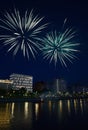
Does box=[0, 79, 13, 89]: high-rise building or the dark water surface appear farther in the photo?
box=[0, 79, 13, 89]: high-rise building

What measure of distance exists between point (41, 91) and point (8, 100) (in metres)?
74.1

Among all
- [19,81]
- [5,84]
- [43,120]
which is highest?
[19,81]

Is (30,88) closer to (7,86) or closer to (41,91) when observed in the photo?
(41,91)

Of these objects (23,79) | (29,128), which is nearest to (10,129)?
(29,128)

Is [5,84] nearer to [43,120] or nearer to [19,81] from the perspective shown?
[19,81]

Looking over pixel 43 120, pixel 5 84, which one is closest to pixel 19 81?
pixel 5 84

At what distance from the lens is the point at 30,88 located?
656 ft

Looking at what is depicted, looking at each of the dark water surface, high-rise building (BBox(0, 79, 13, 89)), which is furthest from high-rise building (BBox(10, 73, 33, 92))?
the dark water surface

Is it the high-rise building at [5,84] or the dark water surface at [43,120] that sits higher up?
the high-rise building at [5,84]

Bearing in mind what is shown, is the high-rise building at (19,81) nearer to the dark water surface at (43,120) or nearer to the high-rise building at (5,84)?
the high-rise building at (5,84)

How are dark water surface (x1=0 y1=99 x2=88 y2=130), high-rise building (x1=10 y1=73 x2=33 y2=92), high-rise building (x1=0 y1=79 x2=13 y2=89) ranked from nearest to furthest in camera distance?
dark water surface (x1=0 y1=99 x2=88 y2=130)
high-rise building (x1=0 y1=79 x2=13 y2=89)
high-rise building (x1=10 y1=73 x2=33 y2=92)

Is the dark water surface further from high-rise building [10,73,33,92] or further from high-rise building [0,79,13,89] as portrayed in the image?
high-rise building [10,73,33,92]

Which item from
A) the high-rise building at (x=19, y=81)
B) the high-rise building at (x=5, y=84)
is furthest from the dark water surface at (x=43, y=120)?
the high-rise building at (x=19, y=81)

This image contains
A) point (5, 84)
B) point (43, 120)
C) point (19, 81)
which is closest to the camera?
point (43, 120)
